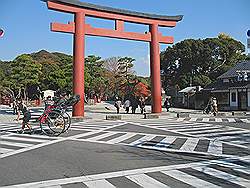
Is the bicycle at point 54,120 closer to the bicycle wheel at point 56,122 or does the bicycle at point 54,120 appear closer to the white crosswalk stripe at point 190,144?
the bicycle wheel at point 56,122

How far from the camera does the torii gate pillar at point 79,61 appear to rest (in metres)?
21.3

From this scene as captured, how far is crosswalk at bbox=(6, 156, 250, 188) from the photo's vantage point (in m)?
6.00

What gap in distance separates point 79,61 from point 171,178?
1596cm

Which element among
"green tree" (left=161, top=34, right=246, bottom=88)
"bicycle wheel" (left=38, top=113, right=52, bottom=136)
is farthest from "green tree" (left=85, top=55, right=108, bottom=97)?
"bicycle wheel" (left=38, top=113, right=52, bottom=136)

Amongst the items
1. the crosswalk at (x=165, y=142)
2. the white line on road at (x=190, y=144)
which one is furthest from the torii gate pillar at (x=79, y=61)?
the white line on road at (x=190, y=144)

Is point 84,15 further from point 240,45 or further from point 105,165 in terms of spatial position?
point 240,45

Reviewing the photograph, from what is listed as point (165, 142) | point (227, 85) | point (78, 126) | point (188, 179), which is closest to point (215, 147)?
point (165, 142)

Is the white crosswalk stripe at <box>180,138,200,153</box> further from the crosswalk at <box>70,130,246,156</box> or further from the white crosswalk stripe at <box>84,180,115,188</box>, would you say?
the white crosswalk stripe at <box>84,180,115,188</box>

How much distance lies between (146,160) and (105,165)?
1.21 meters

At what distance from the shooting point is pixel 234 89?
36000 millimetres

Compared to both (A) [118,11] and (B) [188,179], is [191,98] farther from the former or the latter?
(B) [188,179]

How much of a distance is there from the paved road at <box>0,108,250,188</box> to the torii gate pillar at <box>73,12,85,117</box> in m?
8.61

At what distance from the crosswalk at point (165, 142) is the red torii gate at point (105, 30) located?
27.4ft

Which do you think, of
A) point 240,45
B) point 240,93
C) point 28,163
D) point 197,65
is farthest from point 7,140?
point 240,45
